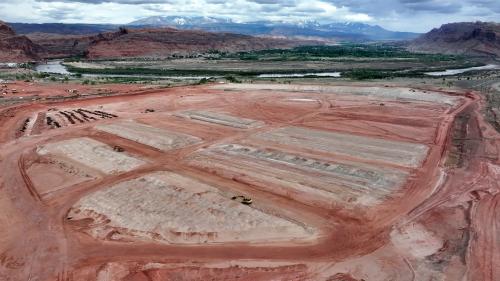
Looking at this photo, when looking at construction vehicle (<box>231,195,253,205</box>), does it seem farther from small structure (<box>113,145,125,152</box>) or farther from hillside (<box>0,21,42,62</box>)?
hillside (<box>0,21,42,62</box>)

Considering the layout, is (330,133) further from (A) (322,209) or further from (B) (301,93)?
(B) (301,93)

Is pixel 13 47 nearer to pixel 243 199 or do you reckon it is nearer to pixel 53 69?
pixel 53 69

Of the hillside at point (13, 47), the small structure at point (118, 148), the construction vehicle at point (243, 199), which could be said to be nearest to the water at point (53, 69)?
the hillside at point (13, 47)

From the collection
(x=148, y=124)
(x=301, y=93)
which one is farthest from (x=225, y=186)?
(x=301, y=93)

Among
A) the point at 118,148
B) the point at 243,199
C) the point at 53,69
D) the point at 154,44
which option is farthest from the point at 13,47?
the point at 243,199

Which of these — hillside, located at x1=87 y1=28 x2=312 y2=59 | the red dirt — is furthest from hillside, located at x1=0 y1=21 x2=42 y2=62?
the red dirt
